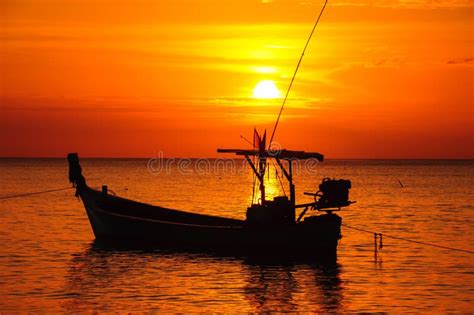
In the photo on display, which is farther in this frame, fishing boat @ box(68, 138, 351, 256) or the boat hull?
the boat hull

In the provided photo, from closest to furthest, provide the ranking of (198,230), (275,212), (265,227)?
(275,212) → (265,227) → (198,230)

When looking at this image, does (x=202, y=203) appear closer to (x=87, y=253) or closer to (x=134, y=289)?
(x=87, y=253)

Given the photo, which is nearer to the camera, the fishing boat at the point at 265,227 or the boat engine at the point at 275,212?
the fishing boat at the point at 265,227

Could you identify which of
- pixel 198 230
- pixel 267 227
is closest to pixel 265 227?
pixel 267 227

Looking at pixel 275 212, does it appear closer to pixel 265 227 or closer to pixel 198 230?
pixel 265 227

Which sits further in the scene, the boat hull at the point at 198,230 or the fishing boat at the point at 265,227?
the boat hull at the point at 198,230

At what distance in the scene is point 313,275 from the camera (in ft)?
95.7

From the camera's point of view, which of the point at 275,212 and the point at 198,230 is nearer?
the point at 275,212

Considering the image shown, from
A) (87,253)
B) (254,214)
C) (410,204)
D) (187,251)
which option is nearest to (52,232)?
(87,253)

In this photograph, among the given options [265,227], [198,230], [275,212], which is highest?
[275,212]

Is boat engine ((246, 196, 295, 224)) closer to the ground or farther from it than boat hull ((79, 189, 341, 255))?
farther from it

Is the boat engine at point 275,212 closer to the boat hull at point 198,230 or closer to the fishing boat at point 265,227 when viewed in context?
the fishing boat at point 265,227

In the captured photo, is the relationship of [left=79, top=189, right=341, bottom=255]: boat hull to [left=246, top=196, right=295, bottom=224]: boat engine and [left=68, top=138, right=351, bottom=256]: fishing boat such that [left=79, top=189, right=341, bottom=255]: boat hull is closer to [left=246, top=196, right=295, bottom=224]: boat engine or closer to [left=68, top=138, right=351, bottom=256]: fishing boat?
[left=68, top=138, right=351, bottom=256]: fishing boat

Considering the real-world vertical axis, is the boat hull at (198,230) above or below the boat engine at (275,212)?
below
